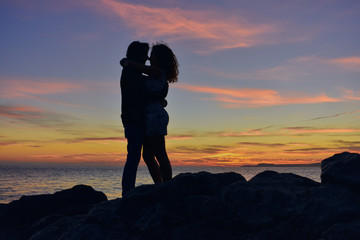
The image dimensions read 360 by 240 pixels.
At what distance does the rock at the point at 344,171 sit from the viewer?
14.6ft

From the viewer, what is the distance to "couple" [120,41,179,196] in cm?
574

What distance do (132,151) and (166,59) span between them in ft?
5.84

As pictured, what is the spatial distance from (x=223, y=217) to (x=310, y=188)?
1.33m

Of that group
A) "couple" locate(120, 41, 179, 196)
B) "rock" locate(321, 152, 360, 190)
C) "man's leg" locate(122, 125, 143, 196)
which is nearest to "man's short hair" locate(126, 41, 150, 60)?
"couple" locate(120, 41, 179, 196)

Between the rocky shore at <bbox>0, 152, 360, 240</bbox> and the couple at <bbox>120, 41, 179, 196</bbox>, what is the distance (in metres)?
0.73

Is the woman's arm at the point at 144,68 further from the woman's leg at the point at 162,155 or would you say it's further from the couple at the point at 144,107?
the woman's leg at the point at 162,155

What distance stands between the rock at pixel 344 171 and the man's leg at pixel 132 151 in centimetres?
302

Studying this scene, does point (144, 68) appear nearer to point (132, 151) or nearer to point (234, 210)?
point (132, 151)

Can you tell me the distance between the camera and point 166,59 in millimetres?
6012

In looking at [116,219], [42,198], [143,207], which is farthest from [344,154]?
[42,198]

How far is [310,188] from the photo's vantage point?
467 cm

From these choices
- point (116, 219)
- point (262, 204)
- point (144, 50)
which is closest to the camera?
point (262, 204)

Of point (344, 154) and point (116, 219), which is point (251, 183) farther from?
point (116, 219)

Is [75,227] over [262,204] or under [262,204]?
under
